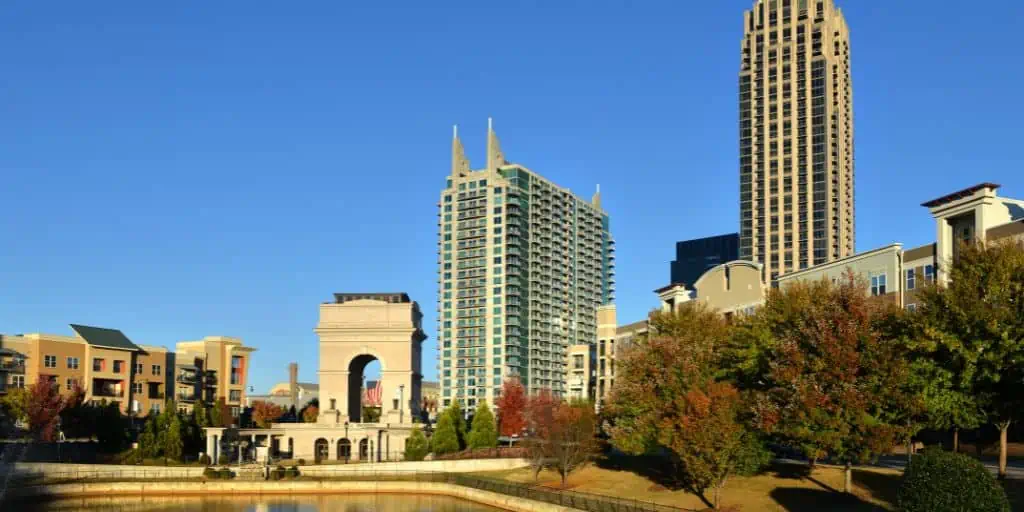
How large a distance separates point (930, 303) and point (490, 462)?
48.1m

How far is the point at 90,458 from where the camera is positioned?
3816 inches

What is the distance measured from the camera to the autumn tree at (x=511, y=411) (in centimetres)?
12938

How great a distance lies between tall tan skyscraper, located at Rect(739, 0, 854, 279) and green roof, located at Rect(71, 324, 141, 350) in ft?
330

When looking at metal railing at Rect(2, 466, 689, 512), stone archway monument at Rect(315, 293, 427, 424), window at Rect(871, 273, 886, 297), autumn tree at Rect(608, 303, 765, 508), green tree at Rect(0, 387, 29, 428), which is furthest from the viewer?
stone archway monument at Rect(315, 293, 427, 424)

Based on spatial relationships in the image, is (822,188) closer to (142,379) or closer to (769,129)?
(769,129)

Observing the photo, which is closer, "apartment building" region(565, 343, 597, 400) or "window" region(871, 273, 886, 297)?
"window" region(871, 273, 886, 297)

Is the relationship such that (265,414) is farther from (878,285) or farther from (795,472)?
(795,472)

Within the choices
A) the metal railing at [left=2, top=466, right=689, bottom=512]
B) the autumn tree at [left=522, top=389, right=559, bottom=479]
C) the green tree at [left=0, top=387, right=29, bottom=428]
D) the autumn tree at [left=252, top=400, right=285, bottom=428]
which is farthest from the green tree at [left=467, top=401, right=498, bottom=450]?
the autumn tree at [left=252, top=400, right=285, bottom=428]

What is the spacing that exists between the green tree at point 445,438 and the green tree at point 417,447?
0.80 meters

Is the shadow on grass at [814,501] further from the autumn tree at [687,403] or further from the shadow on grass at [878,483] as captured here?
the autumn tree at [687,403]

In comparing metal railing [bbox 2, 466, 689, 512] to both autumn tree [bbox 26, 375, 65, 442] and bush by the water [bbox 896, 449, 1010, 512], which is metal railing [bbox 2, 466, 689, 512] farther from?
bush by the water [bbox 896, 449, 1010, 512]

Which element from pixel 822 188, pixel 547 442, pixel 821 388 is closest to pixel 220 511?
pixel 547 442

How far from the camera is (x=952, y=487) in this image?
116ft

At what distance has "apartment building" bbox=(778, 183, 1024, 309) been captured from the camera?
64500 mm
